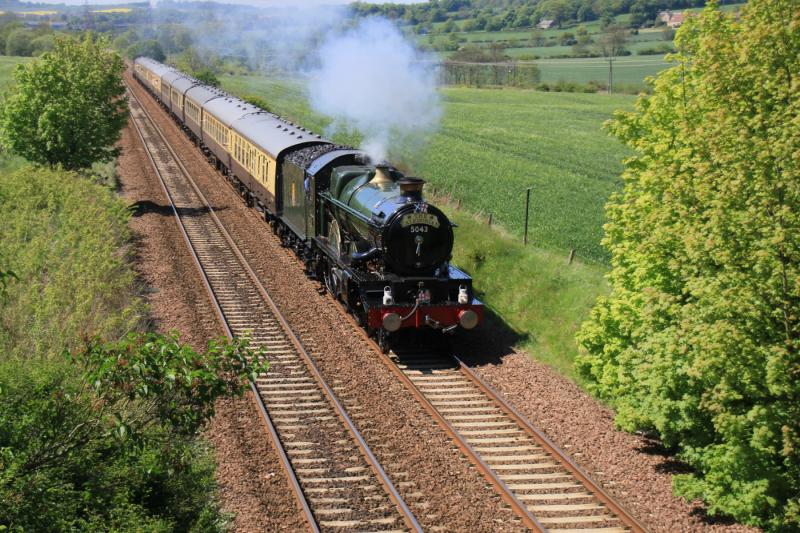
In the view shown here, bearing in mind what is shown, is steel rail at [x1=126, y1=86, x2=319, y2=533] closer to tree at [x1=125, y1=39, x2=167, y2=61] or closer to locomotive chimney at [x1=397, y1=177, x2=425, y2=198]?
locomotive chimney at [x1=397, y1=177, x2=425, y2=198]

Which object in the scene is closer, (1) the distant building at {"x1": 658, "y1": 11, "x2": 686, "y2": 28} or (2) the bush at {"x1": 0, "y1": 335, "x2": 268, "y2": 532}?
(2) the bush at {"x1": 0, "y1": 335, "x2": 268, "y2": 532}

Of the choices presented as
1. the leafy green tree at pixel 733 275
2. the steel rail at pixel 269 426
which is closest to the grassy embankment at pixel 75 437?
the steel rail at pixel 269 426

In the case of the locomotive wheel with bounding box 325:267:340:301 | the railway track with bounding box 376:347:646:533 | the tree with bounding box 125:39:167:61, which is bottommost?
the railway track with bounding box 376:347:646:533

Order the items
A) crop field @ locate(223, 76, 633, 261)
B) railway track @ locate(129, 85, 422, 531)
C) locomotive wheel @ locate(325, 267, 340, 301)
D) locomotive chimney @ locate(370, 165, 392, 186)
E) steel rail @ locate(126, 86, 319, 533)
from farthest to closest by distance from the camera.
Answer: crop field @ locate(223, 76, 633, 261) < locomotive wheel @ locate(325, 267, 340, 301) < locomotive chimney @ locate(370, 165, 392, 186) < railway track @ locate(129, 85, 422, 531) < steel rail @ locate(126, 86, 319, 533)

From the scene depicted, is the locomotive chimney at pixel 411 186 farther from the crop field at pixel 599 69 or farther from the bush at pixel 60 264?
the crop field at pixel 599 69

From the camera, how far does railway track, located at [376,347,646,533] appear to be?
10.7 meters

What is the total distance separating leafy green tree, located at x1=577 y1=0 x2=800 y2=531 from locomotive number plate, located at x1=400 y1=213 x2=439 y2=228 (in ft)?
17.4

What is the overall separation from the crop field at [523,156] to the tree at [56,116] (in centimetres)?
1194

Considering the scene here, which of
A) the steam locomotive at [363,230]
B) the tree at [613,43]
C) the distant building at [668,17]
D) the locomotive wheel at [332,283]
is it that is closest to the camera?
the steam locomotive at [363,230]

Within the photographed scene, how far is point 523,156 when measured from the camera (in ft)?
158

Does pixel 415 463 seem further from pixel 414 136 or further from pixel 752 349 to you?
pixel 414 136

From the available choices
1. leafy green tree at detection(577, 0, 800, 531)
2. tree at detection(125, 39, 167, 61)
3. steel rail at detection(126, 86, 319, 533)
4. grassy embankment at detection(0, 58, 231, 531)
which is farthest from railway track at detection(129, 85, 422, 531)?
tree at detection(125, 39, 167, 61)

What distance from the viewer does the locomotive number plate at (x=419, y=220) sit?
16188 millimetres

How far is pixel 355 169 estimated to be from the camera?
19656 millimetres
